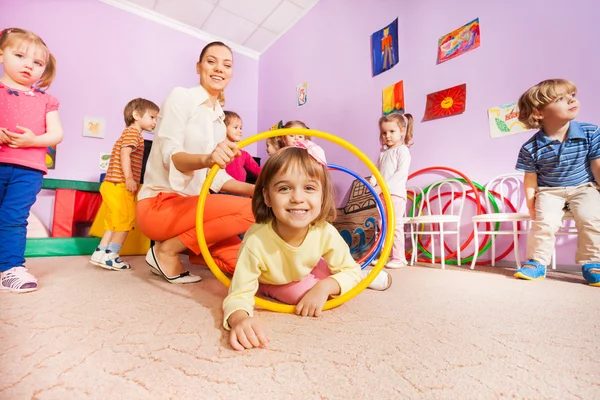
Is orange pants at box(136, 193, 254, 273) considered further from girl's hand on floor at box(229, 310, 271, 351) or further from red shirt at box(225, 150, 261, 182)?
red shirt at box(225, 150, 261, 182)

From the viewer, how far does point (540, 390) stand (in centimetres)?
47

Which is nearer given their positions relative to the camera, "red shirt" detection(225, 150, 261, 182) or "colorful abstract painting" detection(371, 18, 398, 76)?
"red shirt" detection(225, 150, 261, 182)

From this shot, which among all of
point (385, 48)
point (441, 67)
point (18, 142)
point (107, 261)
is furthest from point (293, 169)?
point (385, 48)

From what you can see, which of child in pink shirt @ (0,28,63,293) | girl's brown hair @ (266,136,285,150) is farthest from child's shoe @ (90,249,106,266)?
girl's brown hair @ (266,136,285,150)

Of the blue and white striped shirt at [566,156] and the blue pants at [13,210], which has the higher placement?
the blue and white striped shirt at [566,156]

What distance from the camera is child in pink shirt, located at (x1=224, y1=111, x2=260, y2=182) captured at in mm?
2246

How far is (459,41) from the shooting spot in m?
2.21

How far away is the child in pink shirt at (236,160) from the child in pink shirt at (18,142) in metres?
1.12

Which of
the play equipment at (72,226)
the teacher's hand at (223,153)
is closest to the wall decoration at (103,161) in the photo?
the play equipment at (72,226)

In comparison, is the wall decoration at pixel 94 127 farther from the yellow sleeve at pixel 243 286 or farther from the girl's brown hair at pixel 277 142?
the yellow sleeve at pixel 243 286

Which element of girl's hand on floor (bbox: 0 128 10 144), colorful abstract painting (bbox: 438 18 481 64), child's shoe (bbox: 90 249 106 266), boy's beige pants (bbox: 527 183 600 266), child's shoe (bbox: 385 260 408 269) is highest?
colorful abstract painting (bbox: 438 18 481 64)

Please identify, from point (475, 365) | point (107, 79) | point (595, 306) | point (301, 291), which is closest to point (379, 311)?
point (301, 291)

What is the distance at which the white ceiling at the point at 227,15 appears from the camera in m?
3.34

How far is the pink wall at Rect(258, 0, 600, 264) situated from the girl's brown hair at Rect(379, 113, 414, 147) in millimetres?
82
